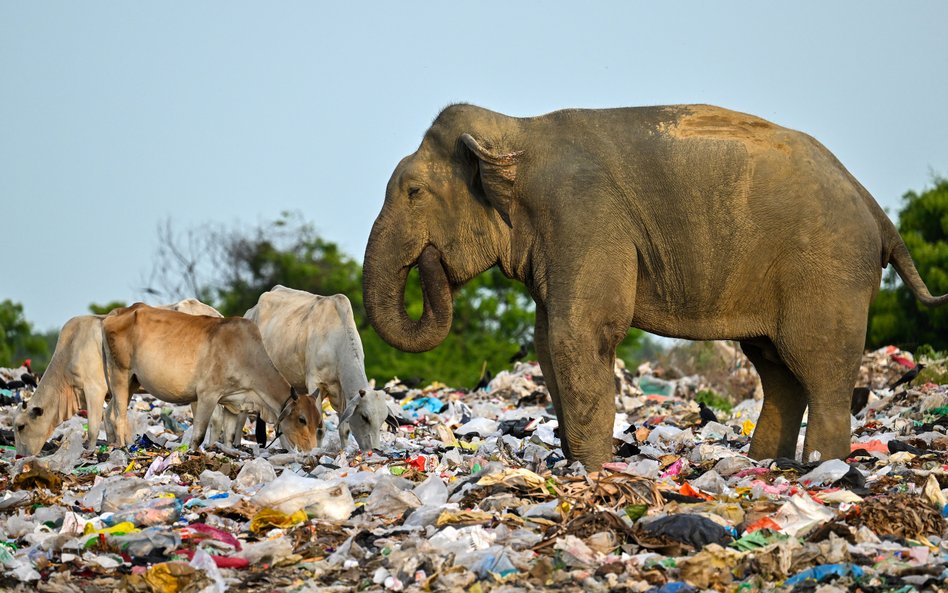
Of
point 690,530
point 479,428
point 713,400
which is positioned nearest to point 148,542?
point 690,530

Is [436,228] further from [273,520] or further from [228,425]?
[228,425]

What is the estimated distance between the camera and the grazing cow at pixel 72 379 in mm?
11438

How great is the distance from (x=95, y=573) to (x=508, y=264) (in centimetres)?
316

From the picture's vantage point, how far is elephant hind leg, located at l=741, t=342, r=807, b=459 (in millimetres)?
8227

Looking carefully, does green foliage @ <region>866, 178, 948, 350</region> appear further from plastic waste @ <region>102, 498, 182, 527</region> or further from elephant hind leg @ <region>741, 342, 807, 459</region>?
plastic waste @ <region>102, 498, 182, 527</region>

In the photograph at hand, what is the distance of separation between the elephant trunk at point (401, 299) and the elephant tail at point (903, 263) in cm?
280

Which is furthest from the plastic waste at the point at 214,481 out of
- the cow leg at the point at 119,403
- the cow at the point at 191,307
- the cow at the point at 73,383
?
the cow at the point at 191,307

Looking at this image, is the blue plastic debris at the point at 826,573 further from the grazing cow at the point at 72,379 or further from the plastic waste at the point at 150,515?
the grazing cow at the point at 72,379

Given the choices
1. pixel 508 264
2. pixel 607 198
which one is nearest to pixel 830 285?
pixel 607 198

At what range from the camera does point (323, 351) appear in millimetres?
11586

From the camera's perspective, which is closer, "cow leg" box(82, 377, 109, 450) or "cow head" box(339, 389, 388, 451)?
"cow head" box(339, 389, 388, 451)

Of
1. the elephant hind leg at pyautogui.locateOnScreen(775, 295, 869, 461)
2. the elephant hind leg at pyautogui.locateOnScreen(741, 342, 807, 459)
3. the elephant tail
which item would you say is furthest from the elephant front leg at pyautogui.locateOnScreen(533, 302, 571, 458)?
the elephant tail

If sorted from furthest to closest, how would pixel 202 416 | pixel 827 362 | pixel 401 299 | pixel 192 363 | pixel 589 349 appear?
1. pixel 192 363
2. pixel 202 416
3. pixel 401 299
4. pixel 827 362
5. pixel 589 349

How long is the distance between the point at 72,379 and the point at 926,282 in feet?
64.5
